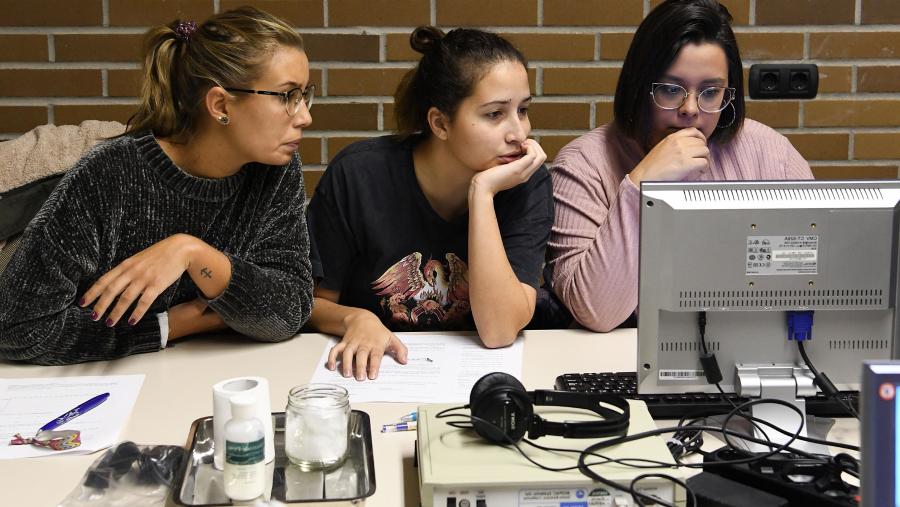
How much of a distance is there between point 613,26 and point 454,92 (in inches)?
33.0

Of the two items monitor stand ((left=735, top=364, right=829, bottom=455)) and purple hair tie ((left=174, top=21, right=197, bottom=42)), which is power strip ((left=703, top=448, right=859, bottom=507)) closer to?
monitor stand ((left=735, top=364, right=829, bottom=455))

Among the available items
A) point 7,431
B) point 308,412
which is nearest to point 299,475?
point 308,412

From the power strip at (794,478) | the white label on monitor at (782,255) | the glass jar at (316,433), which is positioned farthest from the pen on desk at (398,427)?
the white label on monitor at (782,255)

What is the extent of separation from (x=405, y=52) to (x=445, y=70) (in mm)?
643

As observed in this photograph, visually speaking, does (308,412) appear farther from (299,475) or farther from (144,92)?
(144,92)

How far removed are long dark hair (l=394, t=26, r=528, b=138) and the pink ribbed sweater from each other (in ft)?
0.90

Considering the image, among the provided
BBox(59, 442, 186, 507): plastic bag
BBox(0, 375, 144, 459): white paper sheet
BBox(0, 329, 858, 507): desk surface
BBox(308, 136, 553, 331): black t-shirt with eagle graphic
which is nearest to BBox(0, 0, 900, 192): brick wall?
BBox(308, 136, 553, 331): black t-shirt with eagle graphic

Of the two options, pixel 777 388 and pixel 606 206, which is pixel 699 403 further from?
pixel 606 206

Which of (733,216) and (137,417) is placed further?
(137,417)

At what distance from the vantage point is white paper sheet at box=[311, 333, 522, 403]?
141cm

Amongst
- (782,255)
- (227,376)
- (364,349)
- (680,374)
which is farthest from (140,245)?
(782,255)

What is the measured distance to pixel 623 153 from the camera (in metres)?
1.98

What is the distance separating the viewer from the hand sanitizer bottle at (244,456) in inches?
39.6

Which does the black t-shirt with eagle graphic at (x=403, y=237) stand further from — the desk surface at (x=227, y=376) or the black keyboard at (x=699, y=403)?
the black keyboard at (x=699, y=403)
